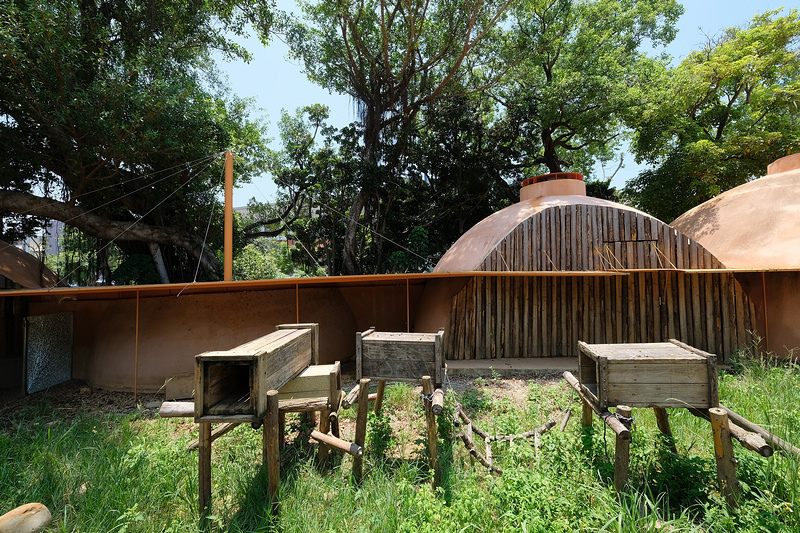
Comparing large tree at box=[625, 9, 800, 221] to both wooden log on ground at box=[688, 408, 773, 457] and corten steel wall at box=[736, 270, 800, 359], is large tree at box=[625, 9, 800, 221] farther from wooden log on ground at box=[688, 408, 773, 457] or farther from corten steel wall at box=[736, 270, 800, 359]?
wooden log on ground at box=[688, 408, 773, 457]

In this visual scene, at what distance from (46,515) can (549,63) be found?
22337 millimetres

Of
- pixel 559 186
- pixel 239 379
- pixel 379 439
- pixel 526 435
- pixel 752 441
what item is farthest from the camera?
pixel 559 186

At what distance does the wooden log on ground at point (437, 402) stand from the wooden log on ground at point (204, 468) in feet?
6.74

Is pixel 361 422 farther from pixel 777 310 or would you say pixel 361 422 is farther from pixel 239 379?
pixel 777 310

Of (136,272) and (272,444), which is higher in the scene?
(136,272)

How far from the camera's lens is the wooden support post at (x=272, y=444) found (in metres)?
3.15

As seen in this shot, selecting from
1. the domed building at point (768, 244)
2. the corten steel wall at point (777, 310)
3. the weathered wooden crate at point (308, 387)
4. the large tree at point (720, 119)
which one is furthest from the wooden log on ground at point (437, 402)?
the large tree at point (720, 119)

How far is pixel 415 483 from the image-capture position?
13.0ft

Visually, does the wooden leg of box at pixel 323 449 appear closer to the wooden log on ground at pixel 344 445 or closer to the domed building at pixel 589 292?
the wooden log on ground at pixel 344 445

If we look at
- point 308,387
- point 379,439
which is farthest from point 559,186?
point 308,387

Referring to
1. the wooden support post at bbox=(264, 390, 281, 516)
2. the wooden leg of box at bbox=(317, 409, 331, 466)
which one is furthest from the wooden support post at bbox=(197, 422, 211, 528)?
the wooden leg of box at bbox=(317, 409, 331, 466)

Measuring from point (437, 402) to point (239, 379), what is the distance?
1906 millimetres

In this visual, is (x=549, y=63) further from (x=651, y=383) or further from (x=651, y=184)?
(x=651, y=383)

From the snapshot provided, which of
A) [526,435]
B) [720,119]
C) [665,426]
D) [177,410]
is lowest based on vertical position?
[526,435]
